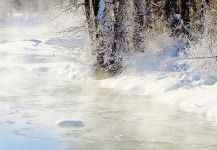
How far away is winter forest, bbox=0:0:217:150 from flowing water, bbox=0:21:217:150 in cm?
2

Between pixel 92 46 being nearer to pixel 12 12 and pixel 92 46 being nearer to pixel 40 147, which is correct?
pixel 40 147

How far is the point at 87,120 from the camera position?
15.2m

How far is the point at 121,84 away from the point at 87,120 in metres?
6.21

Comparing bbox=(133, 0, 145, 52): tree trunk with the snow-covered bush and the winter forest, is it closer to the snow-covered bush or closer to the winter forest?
the winter forest

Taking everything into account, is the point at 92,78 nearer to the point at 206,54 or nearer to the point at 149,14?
the point at 149,14

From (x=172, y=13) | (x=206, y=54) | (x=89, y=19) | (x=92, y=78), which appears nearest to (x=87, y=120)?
(x=206, y=54)

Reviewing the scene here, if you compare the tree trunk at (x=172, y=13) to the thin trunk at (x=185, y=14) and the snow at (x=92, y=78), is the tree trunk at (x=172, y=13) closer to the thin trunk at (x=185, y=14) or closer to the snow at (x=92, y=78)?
the thin trunk at (x=185, y=14)

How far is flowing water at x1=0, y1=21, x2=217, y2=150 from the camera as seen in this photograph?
12.5m

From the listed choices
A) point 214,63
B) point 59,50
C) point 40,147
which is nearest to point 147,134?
point 40,147

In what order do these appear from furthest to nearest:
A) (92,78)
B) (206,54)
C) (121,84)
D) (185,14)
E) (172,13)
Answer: (172,13), (185,14), (92,78), (121,84), (206,54)

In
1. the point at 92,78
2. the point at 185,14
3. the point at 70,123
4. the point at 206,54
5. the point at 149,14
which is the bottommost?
the point at 92,78

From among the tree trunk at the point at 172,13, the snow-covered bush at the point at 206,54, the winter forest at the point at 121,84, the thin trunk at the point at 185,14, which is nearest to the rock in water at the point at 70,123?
the winter forest at the point at 121,84

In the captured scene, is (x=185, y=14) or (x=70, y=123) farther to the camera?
(x=185, y=14)

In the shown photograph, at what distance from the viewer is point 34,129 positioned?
13.9 metres
